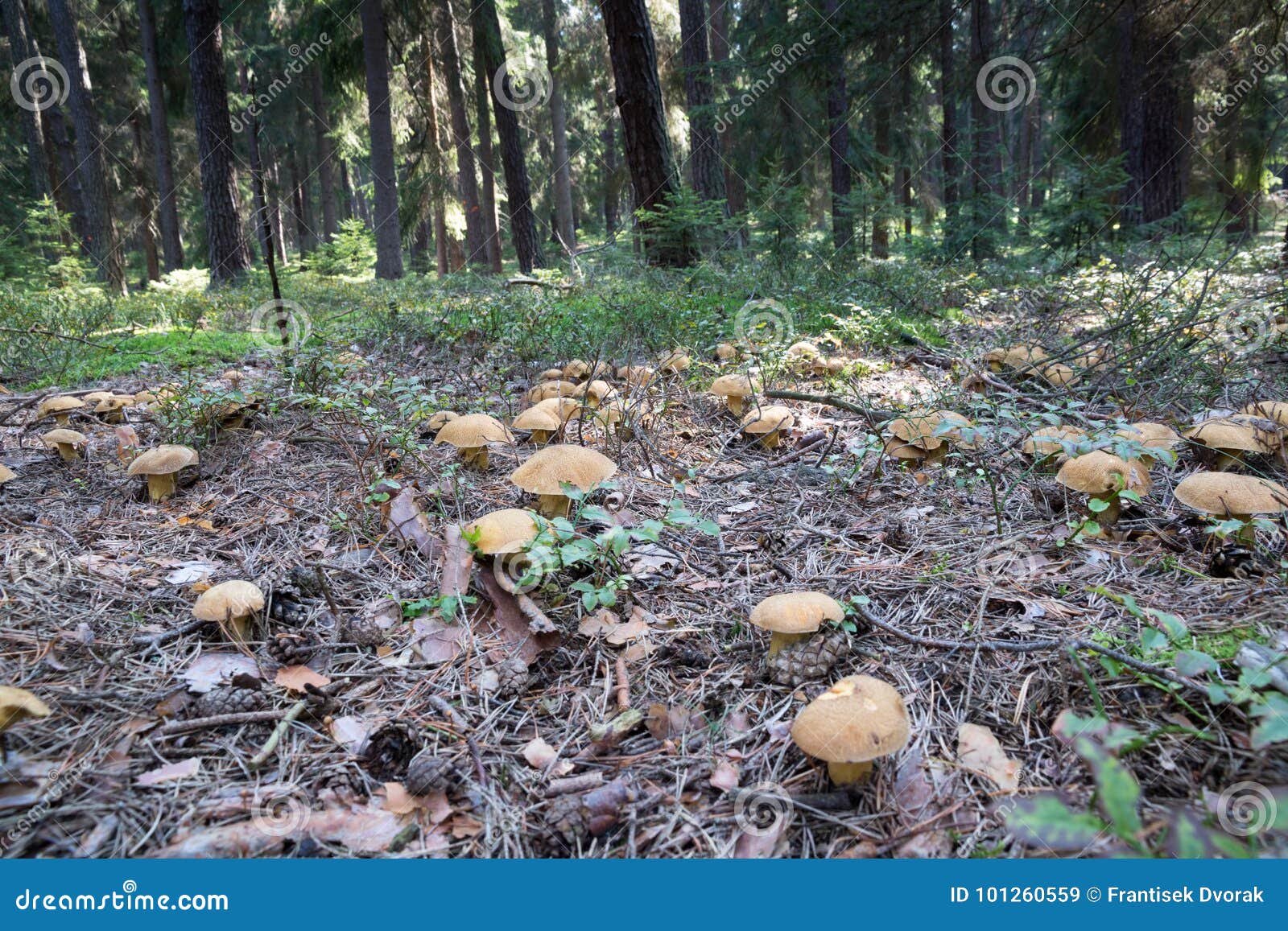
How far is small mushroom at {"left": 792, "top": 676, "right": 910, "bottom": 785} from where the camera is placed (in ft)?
4.72

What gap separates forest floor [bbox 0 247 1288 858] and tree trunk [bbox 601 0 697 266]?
575 cm

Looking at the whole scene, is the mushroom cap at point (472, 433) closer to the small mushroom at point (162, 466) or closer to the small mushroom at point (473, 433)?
the small mushroom at point (473, 433)

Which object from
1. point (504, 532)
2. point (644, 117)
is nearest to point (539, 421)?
point (504, 532)

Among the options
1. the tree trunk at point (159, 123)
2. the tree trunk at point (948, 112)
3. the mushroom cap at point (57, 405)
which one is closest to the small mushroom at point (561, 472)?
the mushroom cap at point (57, 405)

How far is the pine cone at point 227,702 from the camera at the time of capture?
1.74m

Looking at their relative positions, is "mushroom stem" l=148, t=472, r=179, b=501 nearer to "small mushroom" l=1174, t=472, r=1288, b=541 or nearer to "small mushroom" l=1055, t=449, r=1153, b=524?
"small mushroom" l=1055, t=449, r=1153, b=524

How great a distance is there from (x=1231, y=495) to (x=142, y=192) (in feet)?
80.4

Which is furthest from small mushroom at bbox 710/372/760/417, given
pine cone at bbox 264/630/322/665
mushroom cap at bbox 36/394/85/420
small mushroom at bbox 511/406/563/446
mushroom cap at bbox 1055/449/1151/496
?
mushroom cap at bbox 36/394/85/420

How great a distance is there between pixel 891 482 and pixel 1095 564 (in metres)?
0.96

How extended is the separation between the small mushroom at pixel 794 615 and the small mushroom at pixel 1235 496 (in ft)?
4.47

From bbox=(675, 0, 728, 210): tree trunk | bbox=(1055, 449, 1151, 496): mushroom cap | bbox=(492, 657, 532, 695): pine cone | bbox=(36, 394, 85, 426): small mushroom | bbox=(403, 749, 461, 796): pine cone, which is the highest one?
bbox=(675, 0, 728, 210): tree trunk

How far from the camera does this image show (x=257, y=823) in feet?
4.70

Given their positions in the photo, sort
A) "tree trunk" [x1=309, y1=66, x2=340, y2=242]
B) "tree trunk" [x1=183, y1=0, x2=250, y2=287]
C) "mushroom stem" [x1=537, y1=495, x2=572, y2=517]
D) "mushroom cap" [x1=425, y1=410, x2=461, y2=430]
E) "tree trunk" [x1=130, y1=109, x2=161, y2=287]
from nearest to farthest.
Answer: "mushroom stem" [x1=537, y1=495, x2=572, y2=517], "mushroom cap" [x1=425, y1=410, x2=461, y2=430], "tree trunk" [x1=183, y1=0, x2=250, y2=287], "tree trunk" [x1=130, y1=109, x2=161, y2=287], "tree trunk" [x1=309, y1=66, x2=340, y2=242]

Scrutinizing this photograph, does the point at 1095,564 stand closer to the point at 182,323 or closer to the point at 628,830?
the point at 628,830
